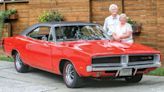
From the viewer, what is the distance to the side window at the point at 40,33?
37.7ft

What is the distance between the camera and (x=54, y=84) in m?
10.9

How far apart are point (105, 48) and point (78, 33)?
51.6 inches

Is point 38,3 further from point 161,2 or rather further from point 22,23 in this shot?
point 161,2

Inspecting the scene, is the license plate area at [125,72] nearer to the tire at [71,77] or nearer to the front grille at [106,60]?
the front grille at [106,60]

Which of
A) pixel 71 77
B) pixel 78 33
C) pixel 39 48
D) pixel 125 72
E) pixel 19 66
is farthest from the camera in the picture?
pixel 19 66

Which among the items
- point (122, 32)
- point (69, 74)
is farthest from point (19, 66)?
point (122, 32)

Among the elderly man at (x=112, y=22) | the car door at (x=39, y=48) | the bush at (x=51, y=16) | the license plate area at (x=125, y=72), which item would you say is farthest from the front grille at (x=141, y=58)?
the bush at (x=51, y=16)

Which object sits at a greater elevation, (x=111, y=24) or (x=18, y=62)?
(x=111, y=24)

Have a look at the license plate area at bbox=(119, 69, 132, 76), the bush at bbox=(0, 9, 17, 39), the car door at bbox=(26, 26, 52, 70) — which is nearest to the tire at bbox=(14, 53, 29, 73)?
the car door at bbox=(26, 26, 52, 70)

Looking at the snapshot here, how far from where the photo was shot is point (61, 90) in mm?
10086

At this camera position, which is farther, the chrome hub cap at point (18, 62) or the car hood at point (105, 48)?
the chrome hub cap at point (18, 62)

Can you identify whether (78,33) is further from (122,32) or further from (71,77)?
(71,77)

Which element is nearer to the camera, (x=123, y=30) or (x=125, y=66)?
(x=125, y=66)

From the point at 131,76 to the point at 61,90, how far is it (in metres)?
1.53
